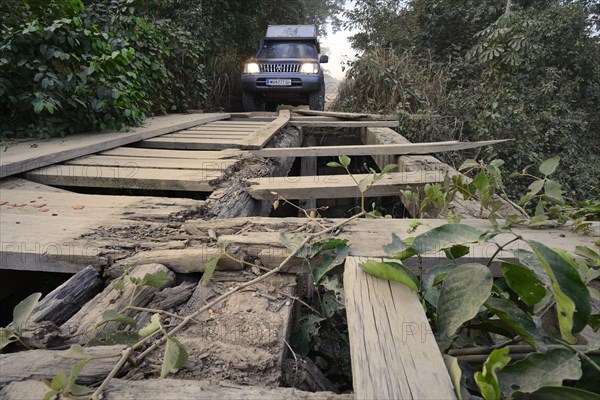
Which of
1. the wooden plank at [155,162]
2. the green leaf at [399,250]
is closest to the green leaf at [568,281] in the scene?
the green leaf at [399,250]

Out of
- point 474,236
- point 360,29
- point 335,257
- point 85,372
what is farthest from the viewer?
point 360,29

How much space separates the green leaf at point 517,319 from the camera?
0.78 meters

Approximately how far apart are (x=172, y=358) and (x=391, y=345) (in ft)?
1.38

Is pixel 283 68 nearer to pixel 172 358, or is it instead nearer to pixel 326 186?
pixel 326 186

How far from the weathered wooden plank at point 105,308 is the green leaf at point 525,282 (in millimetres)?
877

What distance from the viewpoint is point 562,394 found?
0.65 meters

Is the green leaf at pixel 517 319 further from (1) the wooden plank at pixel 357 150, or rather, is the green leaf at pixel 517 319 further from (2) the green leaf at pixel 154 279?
(1) the wooden plank at pixel 357 150

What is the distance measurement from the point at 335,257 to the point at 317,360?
374 millimetres

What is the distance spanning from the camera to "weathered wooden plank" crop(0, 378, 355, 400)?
2.35ft

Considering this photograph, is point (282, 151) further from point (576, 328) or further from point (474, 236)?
point (576, 328)

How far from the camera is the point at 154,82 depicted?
5520 millimetres

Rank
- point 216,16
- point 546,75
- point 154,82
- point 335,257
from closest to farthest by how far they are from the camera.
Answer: point 335,257
point 154,82
point 546,75
point 216,16

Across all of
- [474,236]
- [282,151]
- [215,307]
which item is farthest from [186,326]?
Answer: [282,151]

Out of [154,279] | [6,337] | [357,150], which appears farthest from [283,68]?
[6,337]
